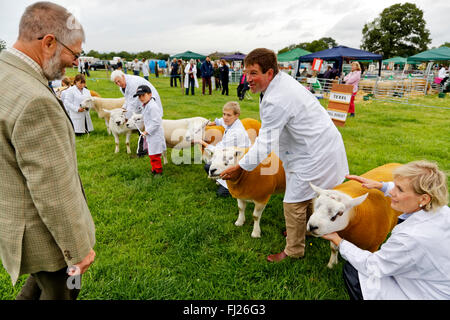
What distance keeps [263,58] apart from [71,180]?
202cm

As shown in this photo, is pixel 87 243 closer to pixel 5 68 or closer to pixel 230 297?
pixel 5 68

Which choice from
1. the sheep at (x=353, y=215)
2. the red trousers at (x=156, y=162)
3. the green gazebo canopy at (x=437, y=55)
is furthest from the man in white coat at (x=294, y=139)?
the green gazebo canopy at (x=437, y=55)

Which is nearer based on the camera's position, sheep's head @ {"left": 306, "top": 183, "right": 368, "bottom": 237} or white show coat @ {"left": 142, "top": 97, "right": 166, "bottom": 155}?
sheep's head @ {"left": 306, "top": 183, "right": 368, "bottom": 237}

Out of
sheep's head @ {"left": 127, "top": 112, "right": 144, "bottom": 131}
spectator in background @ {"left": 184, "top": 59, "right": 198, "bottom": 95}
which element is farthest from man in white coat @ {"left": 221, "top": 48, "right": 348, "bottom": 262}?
spectator in background @ {"left": 184, "top": 59, "right": 198, "bottom": 95}

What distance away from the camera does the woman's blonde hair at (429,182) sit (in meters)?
1.75

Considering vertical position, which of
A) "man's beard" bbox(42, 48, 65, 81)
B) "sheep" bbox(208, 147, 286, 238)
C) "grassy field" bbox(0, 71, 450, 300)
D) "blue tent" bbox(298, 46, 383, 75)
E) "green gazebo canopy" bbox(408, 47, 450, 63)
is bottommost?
"grassy field" bbox(0, 71, 450, 300)

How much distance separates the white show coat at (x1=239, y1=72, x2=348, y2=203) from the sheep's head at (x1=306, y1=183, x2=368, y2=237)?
38 cm

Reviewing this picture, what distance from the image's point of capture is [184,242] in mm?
3512

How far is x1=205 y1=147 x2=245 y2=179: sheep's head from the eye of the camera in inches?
138

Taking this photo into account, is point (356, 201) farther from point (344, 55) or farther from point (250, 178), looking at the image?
point (344, 55)

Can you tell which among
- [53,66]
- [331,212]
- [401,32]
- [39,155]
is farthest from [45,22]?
[401,32]

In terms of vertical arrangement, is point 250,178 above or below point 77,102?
below

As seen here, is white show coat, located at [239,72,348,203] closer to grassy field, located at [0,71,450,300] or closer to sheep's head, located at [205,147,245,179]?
sheep's head, located at [205,147,245,179]

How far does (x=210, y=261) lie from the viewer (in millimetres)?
3213
